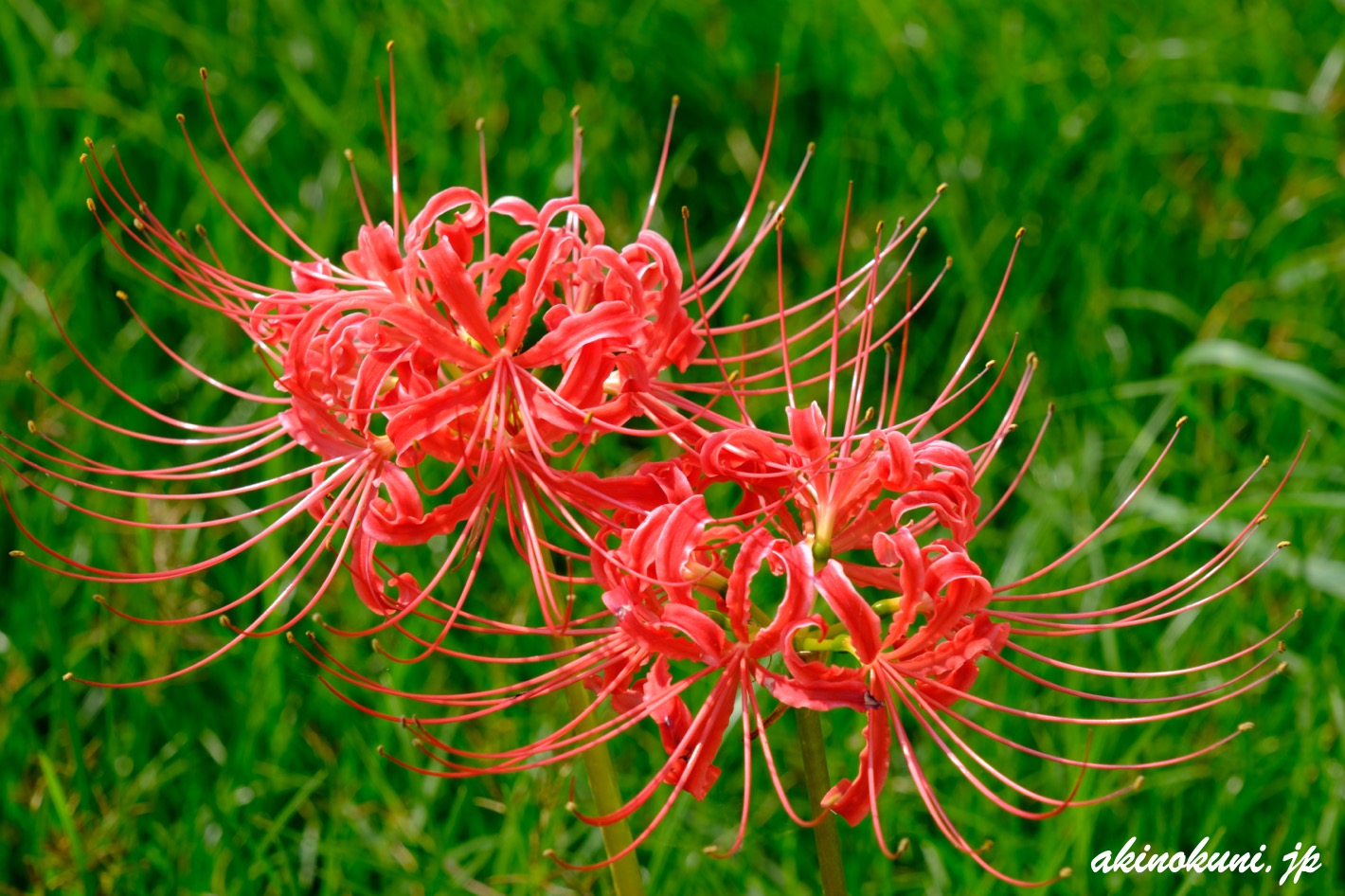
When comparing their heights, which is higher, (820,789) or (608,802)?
(820,789)

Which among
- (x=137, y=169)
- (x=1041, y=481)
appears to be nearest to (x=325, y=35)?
(x=137, y=169)

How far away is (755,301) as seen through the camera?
12.8 ft

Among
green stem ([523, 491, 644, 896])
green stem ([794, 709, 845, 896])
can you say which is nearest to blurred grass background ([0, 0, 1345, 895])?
green stem ([523, 491, 644, 896])

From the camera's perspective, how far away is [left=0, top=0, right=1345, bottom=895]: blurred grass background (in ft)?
8.78

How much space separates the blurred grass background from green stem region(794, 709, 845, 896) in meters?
0.73

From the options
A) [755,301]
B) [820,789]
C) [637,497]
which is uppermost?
[637,497]

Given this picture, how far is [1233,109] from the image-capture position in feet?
14.5

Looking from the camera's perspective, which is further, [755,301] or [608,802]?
[755,301]

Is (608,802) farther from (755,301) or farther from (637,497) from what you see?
(755,301)

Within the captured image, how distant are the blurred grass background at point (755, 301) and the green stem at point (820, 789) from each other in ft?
2.38

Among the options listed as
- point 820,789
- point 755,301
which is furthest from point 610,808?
point 755,301

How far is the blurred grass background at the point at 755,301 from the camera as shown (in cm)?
268

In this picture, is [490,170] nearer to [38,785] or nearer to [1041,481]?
[1041,481]

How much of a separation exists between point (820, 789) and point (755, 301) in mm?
2355
